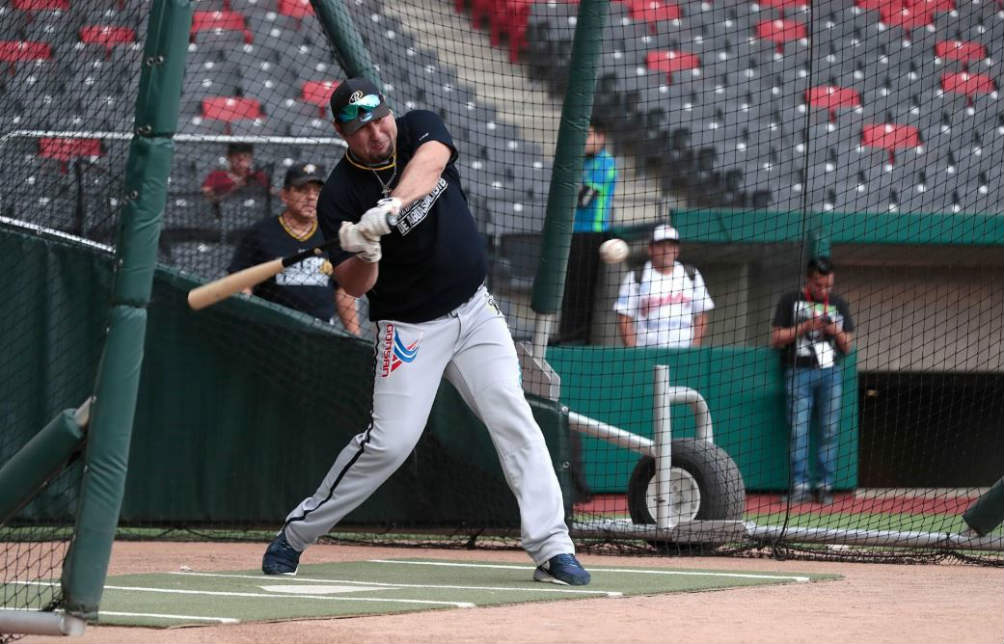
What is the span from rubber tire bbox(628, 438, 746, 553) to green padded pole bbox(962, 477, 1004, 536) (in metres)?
1.07

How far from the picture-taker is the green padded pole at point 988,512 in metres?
6.36

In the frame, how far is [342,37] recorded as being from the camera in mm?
6840

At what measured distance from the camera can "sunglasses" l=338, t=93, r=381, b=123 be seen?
5148mm

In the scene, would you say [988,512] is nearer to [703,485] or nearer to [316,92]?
[703,485]

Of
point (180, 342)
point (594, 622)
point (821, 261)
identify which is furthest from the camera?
point (821, 261)

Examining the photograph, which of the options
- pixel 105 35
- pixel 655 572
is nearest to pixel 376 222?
pixel 655 572

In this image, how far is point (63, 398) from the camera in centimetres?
722

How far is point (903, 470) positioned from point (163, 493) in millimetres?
5660

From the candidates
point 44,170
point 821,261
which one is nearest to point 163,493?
point 44,170

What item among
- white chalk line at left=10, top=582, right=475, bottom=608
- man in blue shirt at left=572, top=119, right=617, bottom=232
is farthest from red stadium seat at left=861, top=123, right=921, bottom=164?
white chalk line at left=10, top=582, right=475, bottom=608

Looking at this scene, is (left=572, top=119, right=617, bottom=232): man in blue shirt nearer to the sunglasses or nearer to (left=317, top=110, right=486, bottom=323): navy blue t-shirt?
(left=317, top=110, right=486, bottom=323): navy blue t-shirt

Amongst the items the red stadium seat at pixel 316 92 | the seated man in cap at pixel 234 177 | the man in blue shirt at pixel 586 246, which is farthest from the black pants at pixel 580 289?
the red stadium seat at pixel 316 92

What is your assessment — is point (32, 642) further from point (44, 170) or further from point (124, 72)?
point (44, 170)

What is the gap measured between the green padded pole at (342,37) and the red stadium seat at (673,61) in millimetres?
4857
